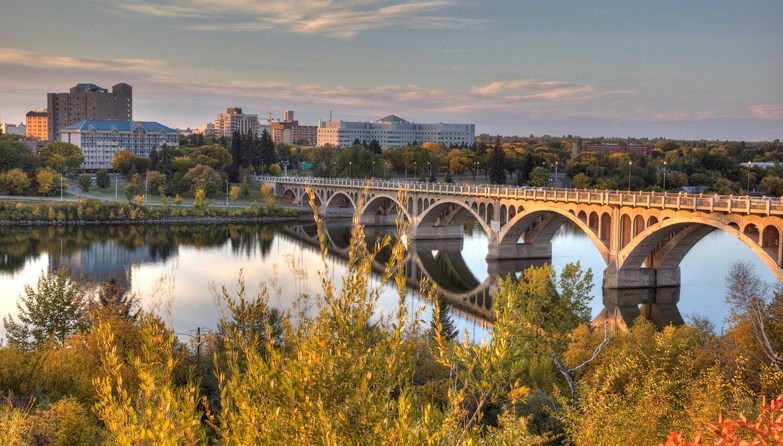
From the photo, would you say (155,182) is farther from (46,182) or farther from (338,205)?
(338,205)

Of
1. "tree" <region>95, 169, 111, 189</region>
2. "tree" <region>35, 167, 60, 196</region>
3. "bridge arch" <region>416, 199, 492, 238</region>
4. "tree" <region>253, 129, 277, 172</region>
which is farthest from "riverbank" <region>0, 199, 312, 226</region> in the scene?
"tree" <region>253, 129, 277, 172</region>

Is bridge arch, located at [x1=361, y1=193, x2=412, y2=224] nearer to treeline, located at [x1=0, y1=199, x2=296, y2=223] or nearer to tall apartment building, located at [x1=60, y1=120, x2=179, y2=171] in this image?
treeline, located at [x1=0, y1=199, x2=296, y2=223]

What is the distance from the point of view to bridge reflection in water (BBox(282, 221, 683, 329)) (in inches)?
1652

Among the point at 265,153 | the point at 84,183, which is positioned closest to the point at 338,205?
the point at 84,183

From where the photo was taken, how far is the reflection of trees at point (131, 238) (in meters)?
63.2

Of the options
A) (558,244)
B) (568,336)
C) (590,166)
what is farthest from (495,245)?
(590,166)

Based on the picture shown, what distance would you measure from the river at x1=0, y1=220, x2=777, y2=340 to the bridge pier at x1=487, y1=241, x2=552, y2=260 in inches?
39.9

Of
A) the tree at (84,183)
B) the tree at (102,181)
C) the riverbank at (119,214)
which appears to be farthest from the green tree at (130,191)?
the tree at (102,181)

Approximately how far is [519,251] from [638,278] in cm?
1436

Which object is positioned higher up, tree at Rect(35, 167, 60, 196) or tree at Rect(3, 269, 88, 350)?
tree at Rect(35, 167, 60, 196)

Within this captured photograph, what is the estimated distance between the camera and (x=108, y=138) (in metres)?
147

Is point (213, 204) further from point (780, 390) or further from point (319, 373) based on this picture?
point (319, 373)

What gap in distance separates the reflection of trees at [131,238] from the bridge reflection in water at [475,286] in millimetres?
6330

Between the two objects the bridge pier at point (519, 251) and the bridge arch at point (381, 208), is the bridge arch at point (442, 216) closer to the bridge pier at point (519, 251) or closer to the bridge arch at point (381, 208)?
the bridge pier at point (519, 251)
